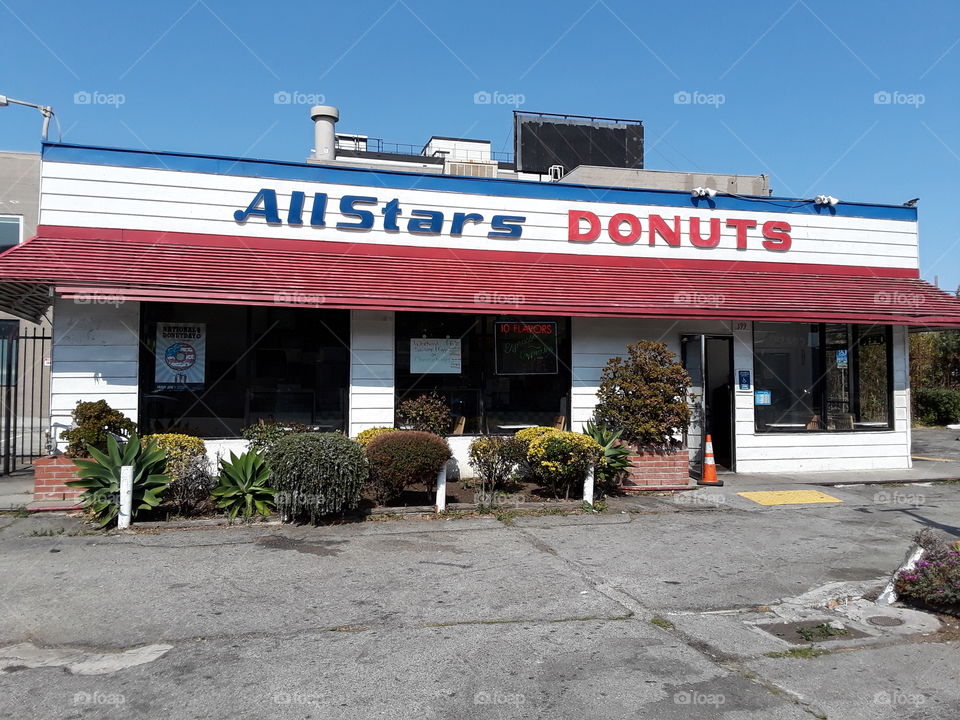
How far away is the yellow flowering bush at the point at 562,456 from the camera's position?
404 inches

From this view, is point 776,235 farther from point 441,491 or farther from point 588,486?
point 441,491

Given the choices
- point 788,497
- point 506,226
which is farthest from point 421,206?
point 788,497

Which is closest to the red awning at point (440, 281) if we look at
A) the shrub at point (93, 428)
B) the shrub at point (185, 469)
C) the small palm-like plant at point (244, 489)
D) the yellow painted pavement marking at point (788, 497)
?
the shrub at point (93, 428)

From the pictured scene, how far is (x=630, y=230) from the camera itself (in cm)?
1373

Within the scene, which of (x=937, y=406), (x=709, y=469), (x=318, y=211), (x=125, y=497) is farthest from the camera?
(x=937, y=406)

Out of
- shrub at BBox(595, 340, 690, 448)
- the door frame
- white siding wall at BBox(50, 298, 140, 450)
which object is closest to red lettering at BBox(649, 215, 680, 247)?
the door frame

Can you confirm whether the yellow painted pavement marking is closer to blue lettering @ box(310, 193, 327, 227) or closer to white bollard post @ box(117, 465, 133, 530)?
blue lettering @ box(310, 193, 327, 227)

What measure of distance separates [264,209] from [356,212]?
149 cm

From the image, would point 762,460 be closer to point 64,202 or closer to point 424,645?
point 424,645

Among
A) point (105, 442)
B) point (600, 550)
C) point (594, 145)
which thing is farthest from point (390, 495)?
point (594, 145)

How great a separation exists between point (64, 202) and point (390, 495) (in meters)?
6.69

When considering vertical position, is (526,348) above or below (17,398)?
above

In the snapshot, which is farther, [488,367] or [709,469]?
[488,367]

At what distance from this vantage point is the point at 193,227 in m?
11.6
